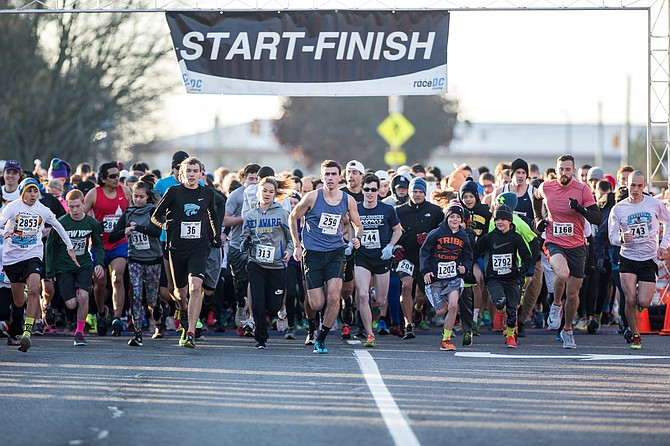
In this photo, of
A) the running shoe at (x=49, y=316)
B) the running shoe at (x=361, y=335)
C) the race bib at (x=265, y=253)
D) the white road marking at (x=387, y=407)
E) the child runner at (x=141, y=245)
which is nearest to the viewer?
the white road marking at (x=387, y=407)

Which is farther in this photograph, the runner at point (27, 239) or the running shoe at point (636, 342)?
the running shoe at point (636, 342)

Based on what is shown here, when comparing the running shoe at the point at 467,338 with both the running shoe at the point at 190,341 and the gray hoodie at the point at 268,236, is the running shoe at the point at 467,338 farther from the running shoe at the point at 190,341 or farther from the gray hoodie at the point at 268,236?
the running shoe at the point at 190,341

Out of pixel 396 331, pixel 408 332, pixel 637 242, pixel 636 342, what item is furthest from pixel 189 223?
pixel 636 342

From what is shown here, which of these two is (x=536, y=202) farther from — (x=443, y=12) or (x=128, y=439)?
(x=128, y=439)

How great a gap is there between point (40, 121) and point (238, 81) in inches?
922

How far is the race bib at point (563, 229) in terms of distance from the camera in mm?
15086

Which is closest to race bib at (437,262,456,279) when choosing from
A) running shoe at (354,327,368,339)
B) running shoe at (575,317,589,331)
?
running shoe at (354,327,368,339)

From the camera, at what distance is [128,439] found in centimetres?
829

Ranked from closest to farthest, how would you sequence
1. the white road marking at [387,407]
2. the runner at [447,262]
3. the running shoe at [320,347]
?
1. the white road marking at [387,407]
2. the running shoe at [320,347]
3. the runner at [447,262]

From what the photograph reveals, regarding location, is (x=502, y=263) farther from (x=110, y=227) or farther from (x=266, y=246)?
(x=110, y=227)

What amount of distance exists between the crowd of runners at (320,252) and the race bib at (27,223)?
1cm

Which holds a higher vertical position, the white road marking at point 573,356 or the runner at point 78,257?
Answer: the runner at point 78,257

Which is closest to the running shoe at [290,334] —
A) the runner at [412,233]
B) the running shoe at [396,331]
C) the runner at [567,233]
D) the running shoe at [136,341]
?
the running shoe at [396,331]

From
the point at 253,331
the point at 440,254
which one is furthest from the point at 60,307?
the point at 440,254
